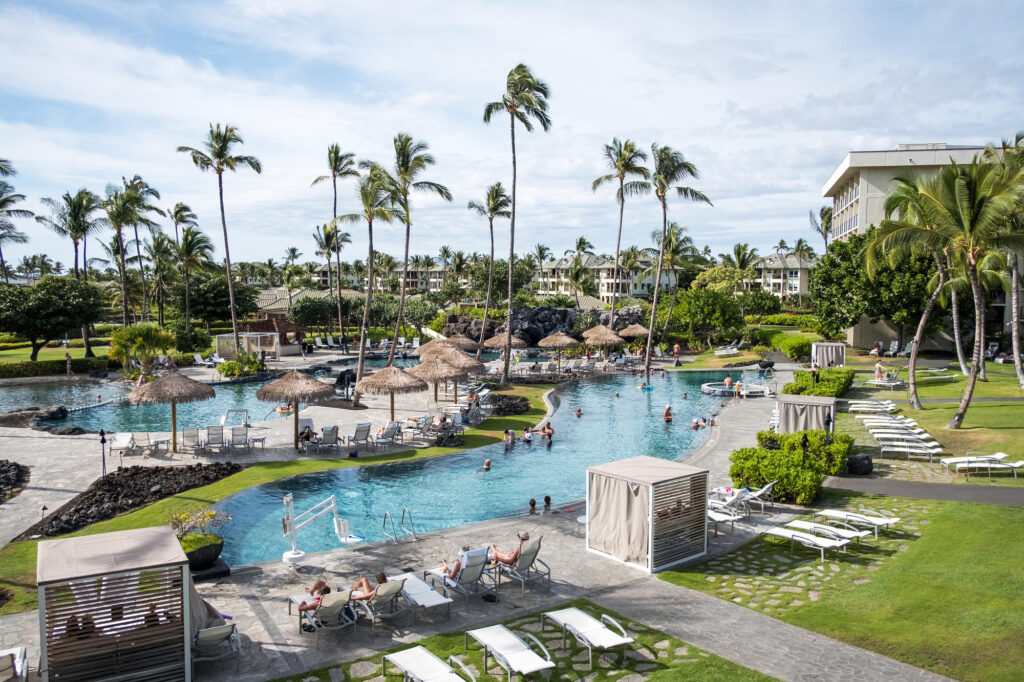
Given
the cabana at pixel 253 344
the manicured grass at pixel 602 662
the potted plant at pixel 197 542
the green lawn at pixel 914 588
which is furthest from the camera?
the cabana at pixel 253 344

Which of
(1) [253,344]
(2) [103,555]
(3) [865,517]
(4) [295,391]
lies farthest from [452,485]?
(1) [253,344]

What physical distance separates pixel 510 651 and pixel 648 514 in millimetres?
4270

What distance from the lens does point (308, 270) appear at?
110 meters

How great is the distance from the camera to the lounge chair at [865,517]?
13.0 m

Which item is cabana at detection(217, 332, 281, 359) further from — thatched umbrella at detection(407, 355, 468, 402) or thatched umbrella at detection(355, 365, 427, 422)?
thatched umbrella at detection(355, 365, 427, 422)

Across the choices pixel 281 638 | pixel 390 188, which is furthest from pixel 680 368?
pixel 281 638

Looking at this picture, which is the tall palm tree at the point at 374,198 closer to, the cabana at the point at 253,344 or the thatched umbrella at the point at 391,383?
the thatched umbrella at the point at 391,383

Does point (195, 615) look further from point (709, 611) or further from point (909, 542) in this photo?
point (909, 542)

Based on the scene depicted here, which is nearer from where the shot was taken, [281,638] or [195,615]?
[195,615]

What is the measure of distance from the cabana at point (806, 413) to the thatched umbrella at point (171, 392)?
58.4ft

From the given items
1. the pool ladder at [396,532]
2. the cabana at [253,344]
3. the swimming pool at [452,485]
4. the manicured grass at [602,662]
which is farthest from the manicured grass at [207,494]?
the cabana at [253,344]

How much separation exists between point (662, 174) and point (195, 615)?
33.3 metres

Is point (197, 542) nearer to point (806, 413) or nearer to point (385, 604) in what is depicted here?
point (385, 604)

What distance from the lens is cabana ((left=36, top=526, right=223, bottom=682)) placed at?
296 inches
